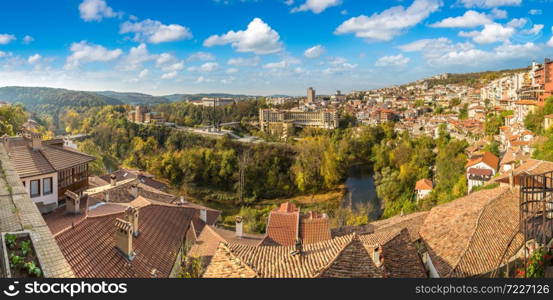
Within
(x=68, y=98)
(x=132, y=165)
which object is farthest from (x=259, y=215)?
(x=68, y=98)

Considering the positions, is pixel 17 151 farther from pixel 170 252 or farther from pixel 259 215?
pixel 259 215

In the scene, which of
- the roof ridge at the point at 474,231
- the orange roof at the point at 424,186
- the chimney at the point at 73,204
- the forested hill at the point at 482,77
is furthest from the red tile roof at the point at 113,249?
the forested hill at the point at 482,77

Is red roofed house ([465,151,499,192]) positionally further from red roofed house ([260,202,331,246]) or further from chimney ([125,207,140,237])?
chimney ([125,207,140,237])

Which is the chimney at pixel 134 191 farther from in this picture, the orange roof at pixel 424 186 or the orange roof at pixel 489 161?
the orange roof at pixel 424 186

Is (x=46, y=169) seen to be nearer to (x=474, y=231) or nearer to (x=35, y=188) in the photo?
(x=35, y=188)

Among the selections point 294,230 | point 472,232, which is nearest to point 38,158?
point 294,230

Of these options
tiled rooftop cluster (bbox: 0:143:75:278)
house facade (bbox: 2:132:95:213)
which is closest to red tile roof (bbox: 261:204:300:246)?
house facade (bbox: 2:132:95:213)
